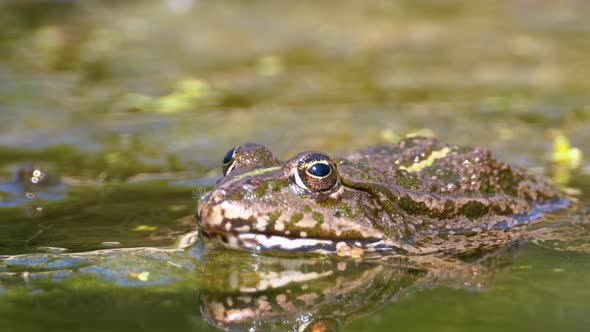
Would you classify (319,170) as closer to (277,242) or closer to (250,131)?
(277,242)

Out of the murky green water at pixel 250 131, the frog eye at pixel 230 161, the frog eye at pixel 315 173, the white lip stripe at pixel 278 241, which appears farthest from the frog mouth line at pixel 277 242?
the frog eye at pixel 230 161

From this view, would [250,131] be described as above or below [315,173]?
above

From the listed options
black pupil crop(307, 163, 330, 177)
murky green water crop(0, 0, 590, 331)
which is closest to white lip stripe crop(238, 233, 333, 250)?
murky green water crop(0, 0, 590, 331)

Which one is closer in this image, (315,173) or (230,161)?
(315,173)

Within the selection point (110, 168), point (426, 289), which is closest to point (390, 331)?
point (426, 289)

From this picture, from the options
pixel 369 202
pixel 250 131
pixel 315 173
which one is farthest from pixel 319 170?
pixel 250 131

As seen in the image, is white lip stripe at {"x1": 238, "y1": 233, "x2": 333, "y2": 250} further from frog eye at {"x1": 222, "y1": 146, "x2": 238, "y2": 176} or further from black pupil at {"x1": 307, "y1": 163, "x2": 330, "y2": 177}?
frog eye at {"x1": 222, "y1": 146, "x2": 238, "y2": 176}
